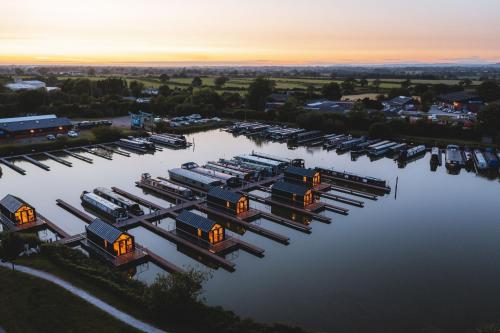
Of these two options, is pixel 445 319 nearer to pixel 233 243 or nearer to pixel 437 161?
pixel 233 243

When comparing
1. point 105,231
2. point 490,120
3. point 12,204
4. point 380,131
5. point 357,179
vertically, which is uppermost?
point 490,120

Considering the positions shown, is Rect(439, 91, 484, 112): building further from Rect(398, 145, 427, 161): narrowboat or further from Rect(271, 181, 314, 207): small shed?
Rect(271, 181, 314, 207): small shed

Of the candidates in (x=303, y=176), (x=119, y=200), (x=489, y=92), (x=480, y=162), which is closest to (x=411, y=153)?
(x=480, y=162)

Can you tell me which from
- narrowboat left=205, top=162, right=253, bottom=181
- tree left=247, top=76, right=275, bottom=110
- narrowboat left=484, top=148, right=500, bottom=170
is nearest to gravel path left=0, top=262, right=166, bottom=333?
narrowboat left=205, top=162, right=253, bottom=181

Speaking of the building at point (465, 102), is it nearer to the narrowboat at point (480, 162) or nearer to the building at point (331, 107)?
the building at point (331, 107)

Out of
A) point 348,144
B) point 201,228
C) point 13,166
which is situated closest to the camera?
point 201,228

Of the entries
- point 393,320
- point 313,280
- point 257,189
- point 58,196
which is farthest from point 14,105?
point 393,320

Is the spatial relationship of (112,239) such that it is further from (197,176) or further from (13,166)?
(13,166)

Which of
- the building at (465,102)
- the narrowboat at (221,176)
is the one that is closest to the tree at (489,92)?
the building at (465,102)
